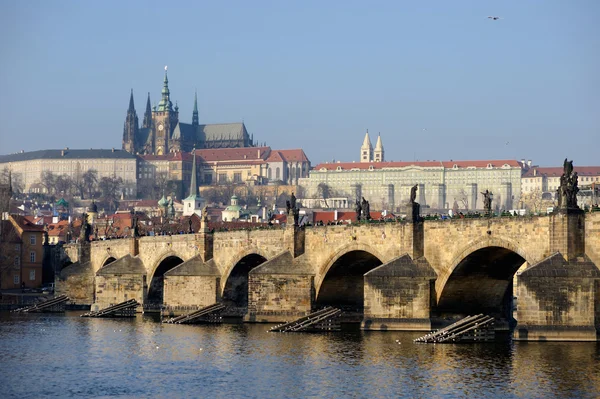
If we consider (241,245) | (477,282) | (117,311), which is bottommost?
(117,311)

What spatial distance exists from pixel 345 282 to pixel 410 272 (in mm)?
10331

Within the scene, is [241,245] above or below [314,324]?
above

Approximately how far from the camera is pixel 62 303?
97625 millimetres

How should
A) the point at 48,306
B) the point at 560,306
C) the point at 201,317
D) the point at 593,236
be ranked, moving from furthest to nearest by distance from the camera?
the point at 48,306 → the point at 201,317 → the point at 593,236 → the point at 560,306

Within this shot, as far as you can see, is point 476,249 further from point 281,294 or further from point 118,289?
point 118,289

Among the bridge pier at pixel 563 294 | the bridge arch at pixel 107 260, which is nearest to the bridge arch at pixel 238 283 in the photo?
the bridge arch at pixel 107 260

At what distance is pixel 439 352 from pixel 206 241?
3228 centimetres

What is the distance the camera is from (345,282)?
73312 millimetres

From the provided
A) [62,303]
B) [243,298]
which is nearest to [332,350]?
[243,298]

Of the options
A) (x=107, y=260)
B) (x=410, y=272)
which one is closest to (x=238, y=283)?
(x=410, y=272)

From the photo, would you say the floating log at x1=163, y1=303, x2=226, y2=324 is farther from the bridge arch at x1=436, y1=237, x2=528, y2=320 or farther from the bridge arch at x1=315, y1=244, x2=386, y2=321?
the bridge arch at x1=436, y1=237, x2=528, y2=320

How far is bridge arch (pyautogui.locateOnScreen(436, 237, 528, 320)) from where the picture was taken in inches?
2448

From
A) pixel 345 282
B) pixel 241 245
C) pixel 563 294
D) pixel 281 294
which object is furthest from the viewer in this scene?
pixel 241 245

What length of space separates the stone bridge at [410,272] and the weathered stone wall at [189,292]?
6cm
